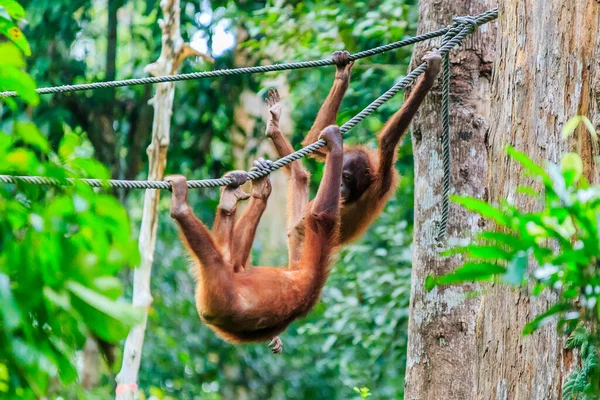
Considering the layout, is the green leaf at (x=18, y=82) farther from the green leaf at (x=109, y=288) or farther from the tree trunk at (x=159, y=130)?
the tree trunk at (x=159, y=130)

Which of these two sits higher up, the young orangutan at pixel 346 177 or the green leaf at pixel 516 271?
the young orangutan at pixel 346 177

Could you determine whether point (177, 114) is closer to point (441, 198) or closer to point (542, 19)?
point (441, 198)

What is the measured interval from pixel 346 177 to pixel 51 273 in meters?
4.46

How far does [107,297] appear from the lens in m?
1.46

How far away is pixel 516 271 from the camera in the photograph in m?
1.54

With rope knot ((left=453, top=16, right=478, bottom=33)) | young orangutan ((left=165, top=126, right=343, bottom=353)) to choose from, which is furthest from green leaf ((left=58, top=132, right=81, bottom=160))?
rope knot ((left=453, top=16, right=478, bottom=33))

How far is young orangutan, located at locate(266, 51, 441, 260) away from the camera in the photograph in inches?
217

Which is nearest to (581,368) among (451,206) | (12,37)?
(12,37)

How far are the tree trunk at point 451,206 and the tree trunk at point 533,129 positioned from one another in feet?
4.63

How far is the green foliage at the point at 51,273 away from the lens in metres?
1.45

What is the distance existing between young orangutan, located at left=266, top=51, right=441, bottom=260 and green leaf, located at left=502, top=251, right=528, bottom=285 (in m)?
3.64

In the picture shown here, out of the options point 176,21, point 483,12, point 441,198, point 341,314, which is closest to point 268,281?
point 441,198

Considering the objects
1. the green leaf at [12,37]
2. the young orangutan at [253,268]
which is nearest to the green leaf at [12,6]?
the green leaf at [12,37]

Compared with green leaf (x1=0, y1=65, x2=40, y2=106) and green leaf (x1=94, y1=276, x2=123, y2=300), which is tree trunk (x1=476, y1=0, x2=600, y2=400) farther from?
green leaf (x1=0, y1=65, x2=40, y2=106)
